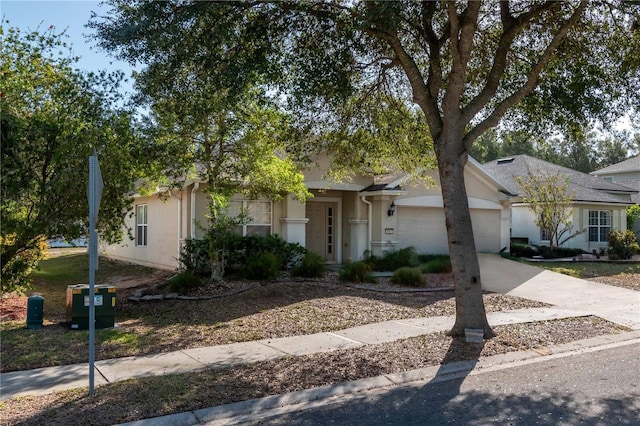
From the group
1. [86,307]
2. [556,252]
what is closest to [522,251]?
[556,252]

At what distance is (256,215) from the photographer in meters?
17.1

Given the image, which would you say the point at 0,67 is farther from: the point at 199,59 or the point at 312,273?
the point at 312,273

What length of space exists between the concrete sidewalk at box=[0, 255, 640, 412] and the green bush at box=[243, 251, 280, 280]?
5080 millimetres

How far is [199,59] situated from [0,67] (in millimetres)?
3703

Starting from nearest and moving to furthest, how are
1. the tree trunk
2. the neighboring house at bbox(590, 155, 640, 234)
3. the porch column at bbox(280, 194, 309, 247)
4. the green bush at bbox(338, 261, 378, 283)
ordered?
the tree trunk
the green bush at bbox(338, 261, 378, 283)
the porch column at bbox(280, 194, 309, 247)
the neighboring house at bbox(590, 155, 640, 234)

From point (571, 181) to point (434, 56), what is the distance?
21.0m

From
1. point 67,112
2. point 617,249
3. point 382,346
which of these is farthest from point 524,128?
point 617,249

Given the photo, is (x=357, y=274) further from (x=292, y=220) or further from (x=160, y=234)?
(x=160, y=234)

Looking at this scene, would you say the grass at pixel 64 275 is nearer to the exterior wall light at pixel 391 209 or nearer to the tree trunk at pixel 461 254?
the tree trunk at pixel 461 254

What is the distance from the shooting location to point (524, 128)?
11.9 m

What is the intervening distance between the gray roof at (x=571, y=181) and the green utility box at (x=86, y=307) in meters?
19.9

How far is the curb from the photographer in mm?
5379

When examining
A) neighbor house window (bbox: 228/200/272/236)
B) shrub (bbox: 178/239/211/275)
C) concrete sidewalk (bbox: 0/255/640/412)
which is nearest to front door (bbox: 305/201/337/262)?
neighbor house window (bbox: 228/200/272/236)

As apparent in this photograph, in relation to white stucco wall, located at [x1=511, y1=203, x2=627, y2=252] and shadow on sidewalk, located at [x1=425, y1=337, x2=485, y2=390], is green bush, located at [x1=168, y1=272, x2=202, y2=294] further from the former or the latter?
white stucco wall, located at [x1=511, y1=203, x2=627, y2=252]
